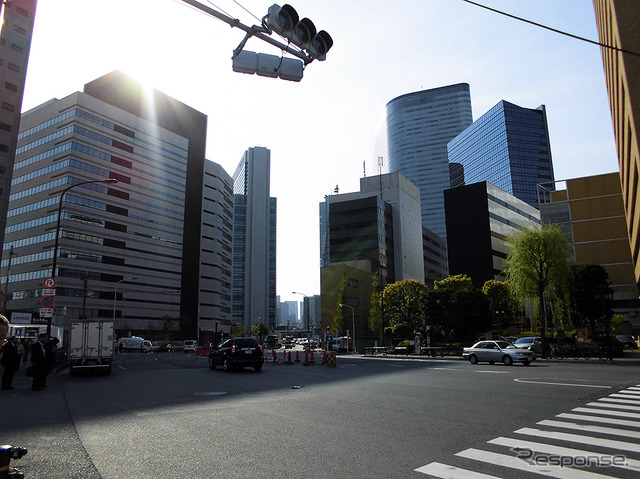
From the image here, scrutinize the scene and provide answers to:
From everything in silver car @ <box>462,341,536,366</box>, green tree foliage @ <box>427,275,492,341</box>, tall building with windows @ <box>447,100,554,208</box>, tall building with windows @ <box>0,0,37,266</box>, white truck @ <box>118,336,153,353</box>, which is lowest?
white truck @ <box>118,336,153,353</box>

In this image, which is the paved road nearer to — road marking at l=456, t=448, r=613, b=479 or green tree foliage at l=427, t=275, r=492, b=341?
road marking at l=456, t=448, r=613, b=479

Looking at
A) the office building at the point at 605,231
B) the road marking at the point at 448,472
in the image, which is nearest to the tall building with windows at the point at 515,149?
the office building at the point at 605,231

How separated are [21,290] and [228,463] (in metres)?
98.5

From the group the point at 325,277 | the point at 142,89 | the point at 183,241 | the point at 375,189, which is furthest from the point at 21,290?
the point at 375,189

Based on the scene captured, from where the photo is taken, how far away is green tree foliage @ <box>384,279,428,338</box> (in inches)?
2217

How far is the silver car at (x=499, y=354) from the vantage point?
78.8 feet

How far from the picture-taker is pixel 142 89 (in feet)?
344

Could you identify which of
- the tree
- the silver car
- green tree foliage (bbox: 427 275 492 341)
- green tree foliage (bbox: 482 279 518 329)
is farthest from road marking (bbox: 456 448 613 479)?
green tree foliage (bbox: 482 279 518 329)

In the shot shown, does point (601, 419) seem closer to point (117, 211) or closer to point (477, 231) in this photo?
point (477, 231)

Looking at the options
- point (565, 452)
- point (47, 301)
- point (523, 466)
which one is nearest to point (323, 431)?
point (523, 466)

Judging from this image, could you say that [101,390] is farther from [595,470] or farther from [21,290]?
[21,290]

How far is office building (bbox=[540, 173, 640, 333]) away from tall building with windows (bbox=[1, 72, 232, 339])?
77.6 m

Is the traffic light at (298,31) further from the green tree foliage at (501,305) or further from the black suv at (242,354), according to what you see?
the green tree foliage at (501,305)

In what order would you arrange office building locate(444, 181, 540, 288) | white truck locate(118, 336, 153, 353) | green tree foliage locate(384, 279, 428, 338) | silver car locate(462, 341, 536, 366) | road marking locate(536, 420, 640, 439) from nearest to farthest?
road marking locate(536, 420, 640, 439) < silver car locate(462, 341, 536, 366) < green tree foliage locate(384, 279, 428, 338) < white truck locate(118, 336, 153, 353) < office building locate(444, 181, 540, 288)
